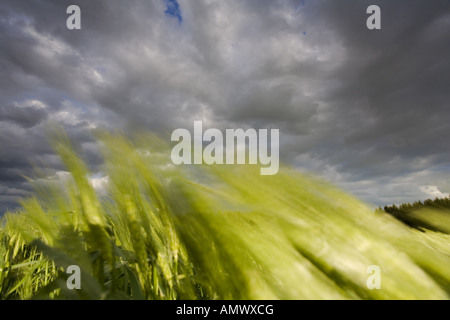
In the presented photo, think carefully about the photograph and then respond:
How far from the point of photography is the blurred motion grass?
1.39ft

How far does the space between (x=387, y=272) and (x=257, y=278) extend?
0.68ft

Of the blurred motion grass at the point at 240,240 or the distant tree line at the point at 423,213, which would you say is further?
the distant tree line at the point at 423,213

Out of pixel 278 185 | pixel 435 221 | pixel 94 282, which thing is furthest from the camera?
pixel 435 221

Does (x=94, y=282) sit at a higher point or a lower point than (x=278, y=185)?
lower

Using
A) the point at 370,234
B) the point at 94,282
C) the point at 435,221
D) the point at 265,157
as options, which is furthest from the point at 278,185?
the point at 435,221

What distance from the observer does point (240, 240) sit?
466mm

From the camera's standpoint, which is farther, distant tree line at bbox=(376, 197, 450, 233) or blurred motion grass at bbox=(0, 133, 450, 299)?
distant tree line at bbox=(376, 197, 450, 233)

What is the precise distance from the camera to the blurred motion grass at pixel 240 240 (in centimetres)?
42

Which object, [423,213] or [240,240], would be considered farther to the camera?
[423,213]

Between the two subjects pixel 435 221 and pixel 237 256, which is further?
pixel 435 221

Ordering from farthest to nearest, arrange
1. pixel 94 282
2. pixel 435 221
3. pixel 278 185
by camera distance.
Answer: pixel 435 221 < pixel 278 185 < pixel 94 282
